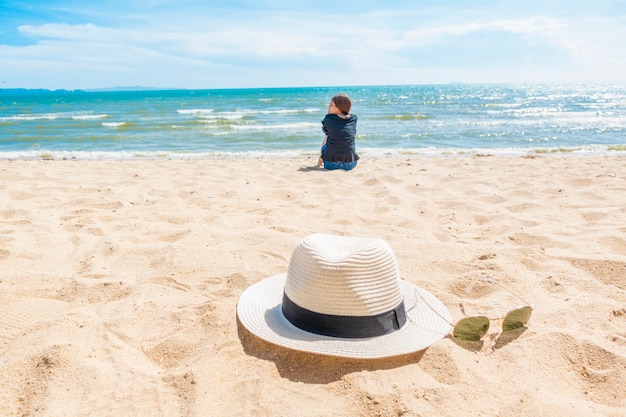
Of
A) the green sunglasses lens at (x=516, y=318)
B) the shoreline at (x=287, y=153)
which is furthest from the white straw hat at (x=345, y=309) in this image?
the shoreline at (x=287, y=153)

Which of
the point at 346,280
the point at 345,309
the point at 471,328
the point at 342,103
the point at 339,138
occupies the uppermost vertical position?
the point at 342,103

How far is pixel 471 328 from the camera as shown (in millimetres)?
2068

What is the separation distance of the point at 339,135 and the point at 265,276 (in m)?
3.95

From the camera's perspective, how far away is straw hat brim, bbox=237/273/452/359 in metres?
1.86

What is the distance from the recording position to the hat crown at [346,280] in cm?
187

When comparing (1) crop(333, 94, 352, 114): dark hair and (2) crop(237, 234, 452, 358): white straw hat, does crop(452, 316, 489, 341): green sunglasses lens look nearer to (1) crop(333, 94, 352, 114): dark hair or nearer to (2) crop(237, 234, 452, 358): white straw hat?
(2) crop(237, 234, 452, 358): white straw hat

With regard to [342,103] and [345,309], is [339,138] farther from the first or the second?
[345,309]

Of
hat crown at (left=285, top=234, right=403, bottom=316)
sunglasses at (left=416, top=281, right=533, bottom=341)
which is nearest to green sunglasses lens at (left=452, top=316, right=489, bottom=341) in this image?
sunglasses at (left=416, top=281, right=533, bottom=341)

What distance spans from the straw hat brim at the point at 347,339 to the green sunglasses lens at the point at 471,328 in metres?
0.05

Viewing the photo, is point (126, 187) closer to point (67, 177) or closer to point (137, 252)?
point (67, 177)

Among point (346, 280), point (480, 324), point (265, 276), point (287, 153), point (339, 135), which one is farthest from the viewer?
point (287, 153)

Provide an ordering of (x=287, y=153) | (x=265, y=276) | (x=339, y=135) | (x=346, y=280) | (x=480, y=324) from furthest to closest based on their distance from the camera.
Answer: (x=287, y=153) < (x=339, y=135) < (x=265, y=276) < (x=480, y=324) < (x=346, y=280)

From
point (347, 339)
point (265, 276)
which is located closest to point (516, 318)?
point (347, 339)

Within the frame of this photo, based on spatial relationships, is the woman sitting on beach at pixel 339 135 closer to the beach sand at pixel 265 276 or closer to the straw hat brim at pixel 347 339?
the beach sand at pixel 265 276
